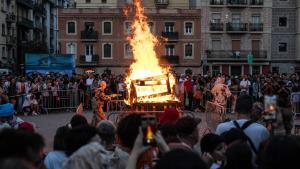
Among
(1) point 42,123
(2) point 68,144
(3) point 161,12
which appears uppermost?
(3) point 161,12

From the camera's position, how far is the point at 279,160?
3.75 meters

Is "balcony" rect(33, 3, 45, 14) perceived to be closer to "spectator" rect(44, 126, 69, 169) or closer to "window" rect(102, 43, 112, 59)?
"window" rect(102, 43, 112, 59)

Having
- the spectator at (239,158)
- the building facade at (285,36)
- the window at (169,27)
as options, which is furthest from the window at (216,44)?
the spectator at (239,158)

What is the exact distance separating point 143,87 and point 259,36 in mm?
52316

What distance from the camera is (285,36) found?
66.8 metres

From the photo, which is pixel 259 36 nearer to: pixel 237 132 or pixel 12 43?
pixel 12 43

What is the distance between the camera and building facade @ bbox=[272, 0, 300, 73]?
2621 inches

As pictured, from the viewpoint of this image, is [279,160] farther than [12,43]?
No

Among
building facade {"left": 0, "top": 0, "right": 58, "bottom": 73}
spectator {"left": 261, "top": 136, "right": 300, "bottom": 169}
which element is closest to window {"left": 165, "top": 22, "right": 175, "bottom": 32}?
building facade {"left": 0, "top": 0, "right": 58, "bottom": 73}

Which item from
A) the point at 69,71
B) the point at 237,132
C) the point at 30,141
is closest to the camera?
the point at 30,141

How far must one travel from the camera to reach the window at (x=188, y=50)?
66594mm

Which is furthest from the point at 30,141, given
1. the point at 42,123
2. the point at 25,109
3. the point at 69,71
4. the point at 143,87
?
the point at 69,71

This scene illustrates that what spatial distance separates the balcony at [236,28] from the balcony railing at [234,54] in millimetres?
2182

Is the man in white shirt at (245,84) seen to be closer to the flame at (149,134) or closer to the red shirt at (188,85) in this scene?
the red shirt at (188,85)
